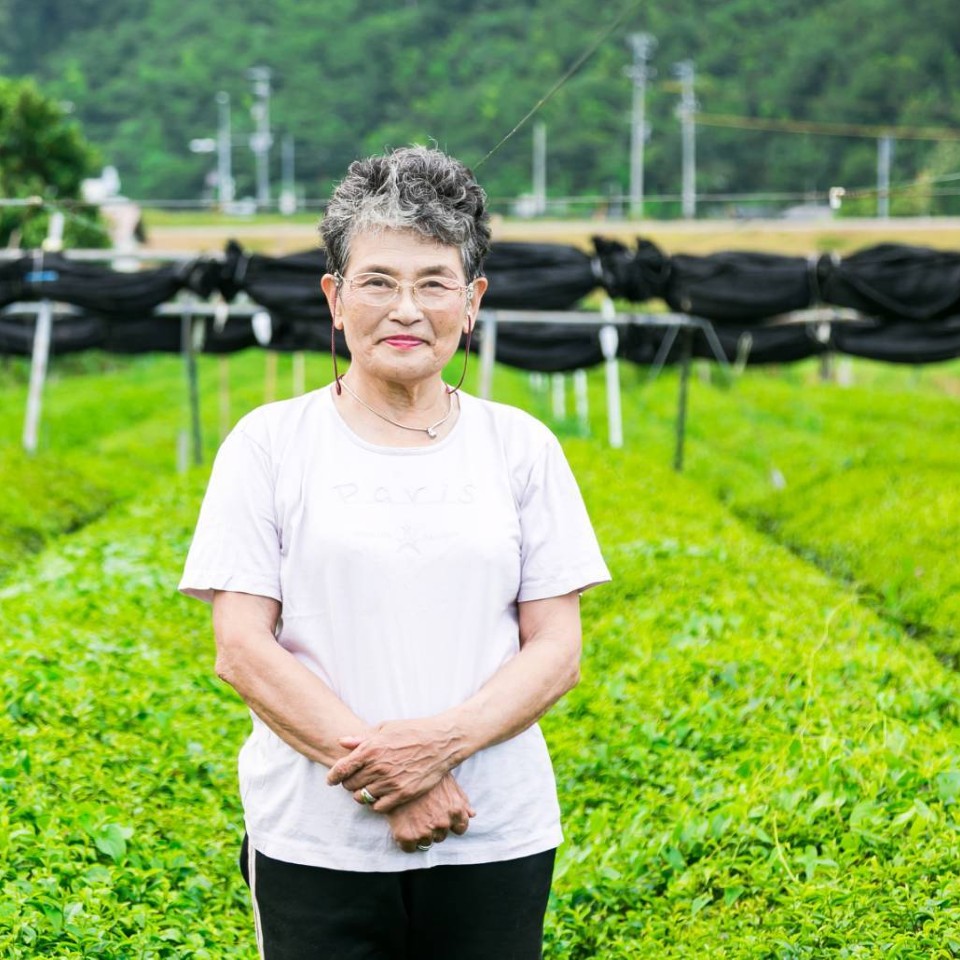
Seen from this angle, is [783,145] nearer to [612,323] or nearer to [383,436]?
[612,323]

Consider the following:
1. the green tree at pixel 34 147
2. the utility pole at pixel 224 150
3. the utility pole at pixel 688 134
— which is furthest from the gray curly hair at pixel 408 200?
the utility pole at pixel 224 150

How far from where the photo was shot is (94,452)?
16859mm

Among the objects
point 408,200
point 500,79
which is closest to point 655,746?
point 408,200

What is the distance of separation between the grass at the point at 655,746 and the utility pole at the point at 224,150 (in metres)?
58.8

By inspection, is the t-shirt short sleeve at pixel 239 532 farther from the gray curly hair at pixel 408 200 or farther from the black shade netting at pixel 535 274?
the black shade netting at pixel 535 274

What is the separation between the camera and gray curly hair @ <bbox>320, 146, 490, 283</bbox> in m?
2.80

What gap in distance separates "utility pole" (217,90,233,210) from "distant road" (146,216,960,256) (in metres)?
16.3

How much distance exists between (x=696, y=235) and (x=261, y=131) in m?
36.2

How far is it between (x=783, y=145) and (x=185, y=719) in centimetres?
6411

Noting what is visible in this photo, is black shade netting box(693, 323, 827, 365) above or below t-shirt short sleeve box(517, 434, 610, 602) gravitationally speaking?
below

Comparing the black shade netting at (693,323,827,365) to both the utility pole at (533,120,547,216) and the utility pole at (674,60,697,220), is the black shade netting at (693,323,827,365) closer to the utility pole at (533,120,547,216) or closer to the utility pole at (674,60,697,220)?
the utility pole at (674,60,697,220)

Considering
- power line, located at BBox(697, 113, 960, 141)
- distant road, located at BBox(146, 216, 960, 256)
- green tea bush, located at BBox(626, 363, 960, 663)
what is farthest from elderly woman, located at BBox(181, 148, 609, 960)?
distant road, located at BBox(146, 216, 960, 256)

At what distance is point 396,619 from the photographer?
105 inches

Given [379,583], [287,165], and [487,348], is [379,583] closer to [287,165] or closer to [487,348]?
[487,348]
